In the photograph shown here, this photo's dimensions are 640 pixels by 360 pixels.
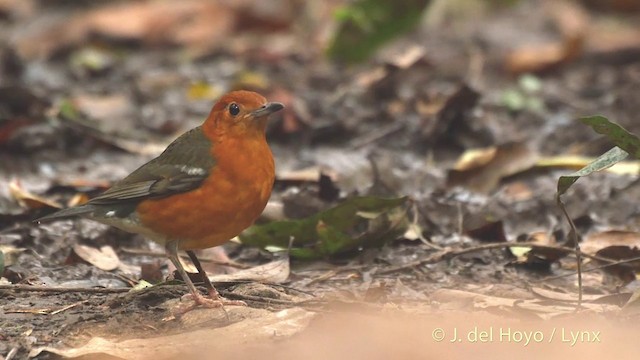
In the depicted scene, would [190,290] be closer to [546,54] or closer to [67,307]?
[67,307]

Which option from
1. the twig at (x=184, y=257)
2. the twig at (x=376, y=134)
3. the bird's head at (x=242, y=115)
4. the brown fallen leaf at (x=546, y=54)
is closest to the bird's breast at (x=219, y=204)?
the bird's head at (x=242, y=115)

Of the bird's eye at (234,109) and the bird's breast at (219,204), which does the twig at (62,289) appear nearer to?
the bird's breast at (219,204)

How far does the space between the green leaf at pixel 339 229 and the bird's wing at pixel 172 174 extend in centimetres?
73

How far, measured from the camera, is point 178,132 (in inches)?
322

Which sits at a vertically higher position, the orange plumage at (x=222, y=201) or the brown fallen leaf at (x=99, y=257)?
the orange plumage at (x=222, y=201)

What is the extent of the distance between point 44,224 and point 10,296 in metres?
1.33

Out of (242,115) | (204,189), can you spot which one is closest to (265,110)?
(242,115)

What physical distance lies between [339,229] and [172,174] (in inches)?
39.6

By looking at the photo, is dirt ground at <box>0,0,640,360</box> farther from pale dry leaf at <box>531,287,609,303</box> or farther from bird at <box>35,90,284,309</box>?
bird at <box>35,90,284,309</box>

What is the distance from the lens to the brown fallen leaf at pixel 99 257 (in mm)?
5340

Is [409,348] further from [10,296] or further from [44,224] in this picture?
[44,224]

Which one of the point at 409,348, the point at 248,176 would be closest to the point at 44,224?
the point at 248,176

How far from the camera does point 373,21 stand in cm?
887

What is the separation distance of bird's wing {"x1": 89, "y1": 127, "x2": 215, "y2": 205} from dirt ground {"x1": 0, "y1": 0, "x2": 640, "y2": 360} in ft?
1.32
